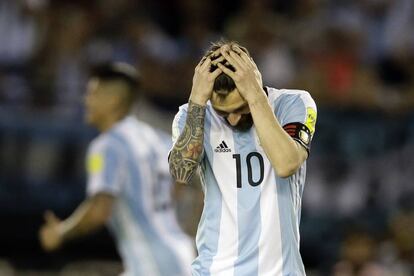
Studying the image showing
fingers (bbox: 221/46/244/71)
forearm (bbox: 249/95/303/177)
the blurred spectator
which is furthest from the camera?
the blurred spectator

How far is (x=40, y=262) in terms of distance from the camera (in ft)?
38.8

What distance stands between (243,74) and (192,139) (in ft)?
1.44

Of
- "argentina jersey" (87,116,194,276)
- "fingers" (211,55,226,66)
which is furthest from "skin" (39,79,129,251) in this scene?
"fingers" (211,55,226,66)

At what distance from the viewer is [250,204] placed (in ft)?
18.8

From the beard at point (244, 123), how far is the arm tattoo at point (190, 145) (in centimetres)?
18

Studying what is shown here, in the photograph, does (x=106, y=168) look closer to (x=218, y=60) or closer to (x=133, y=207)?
(x=133, y=207)

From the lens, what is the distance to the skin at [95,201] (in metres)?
7.98

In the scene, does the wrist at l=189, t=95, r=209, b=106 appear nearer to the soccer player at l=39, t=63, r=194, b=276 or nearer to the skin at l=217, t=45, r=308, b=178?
the skin at l=217, t=45, r=308, b=178

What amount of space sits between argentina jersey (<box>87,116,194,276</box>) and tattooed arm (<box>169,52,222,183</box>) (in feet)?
7.76

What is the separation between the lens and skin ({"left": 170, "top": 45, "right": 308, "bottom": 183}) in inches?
215

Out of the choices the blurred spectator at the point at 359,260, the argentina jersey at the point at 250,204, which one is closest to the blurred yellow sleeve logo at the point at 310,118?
the argentina jersey at the point at 250,204

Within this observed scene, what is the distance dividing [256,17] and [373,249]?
12.2 ft

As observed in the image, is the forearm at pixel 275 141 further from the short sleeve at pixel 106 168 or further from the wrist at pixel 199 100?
the short sleeve at pixel 106 168

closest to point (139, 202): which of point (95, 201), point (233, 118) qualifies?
point (95, 201)
